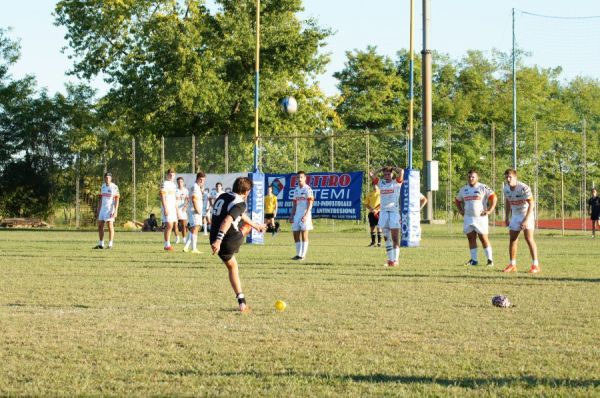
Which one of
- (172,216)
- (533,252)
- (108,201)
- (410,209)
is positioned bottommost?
(533,252)

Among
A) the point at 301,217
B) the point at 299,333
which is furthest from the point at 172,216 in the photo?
the point at 299,333

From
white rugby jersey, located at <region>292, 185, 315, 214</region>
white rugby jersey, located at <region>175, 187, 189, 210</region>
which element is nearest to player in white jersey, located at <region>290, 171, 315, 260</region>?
white rugby jersey, located at <region>292, 185, 315, 214</region>

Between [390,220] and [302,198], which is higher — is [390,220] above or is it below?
below

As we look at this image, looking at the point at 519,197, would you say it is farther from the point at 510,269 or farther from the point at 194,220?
the point at 194,220

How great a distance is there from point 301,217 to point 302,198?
542 mm

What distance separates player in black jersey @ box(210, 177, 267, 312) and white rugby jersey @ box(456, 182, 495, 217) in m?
9.63

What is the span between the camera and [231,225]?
40.8ft

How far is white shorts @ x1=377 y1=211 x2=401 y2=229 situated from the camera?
827 inches

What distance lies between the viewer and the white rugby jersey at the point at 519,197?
19.5m

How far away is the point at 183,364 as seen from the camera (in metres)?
8.27

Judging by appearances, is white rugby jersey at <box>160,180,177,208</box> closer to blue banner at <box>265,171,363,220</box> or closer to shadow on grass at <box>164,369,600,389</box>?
blue banner at <box>265,171,363,220</box>

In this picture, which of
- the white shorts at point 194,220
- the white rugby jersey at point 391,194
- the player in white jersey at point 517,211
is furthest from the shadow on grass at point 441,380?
the white shorts at point 194,220

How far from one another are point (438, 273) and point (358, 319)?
7.34 meters

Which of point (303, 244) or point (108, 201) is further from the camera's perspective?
point (108, 201)
